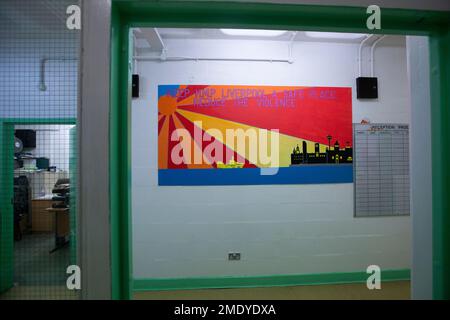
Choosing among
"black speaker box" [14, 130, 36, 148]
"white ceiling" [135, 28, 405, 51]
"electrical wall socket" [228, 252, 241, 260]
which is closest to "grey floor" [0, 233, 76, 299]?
"electrical wall socket" [228, 252, 241, 260]

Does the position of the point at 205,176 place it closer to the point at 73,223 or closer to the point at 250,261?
the point at 250,261

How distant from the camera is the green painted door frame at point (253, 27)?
29.5 inches

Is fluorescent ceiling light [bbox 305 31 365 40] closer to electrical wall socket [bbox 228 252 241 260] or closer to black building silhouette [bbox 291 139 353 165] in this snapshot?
black building silhouette [bbox 291 139 353 165]

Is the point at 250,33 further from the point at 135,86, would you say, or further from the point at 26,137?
the point at 26,137

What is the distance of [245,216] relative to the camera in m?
2.63

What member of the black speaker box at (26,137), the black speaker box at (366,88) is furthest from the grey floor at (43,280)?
the black speaker box at (26,137)

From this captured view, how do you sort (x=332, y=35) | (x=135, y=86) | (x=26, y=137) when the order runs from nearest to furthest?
1. (x=135, y=86)
2. (x=332, y=35)
3. (x=26, y=137)

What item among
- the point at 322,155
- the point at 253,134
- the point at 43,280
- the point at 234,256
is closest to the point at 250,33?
the point at 253,134

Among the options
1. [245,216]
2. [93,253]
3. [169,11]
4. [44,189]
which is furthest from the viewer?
[44,189]

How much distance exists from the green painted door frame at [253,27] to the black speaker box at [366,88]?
204cm

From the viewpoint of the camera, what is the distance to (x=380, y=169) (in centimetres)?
272

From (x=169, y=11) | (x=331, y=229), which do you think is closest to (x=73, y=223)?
(x=169, y=11)

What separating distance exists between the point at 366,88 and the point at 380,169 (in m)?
1.02

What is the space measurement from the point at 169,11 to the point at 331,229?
279 centimetres
